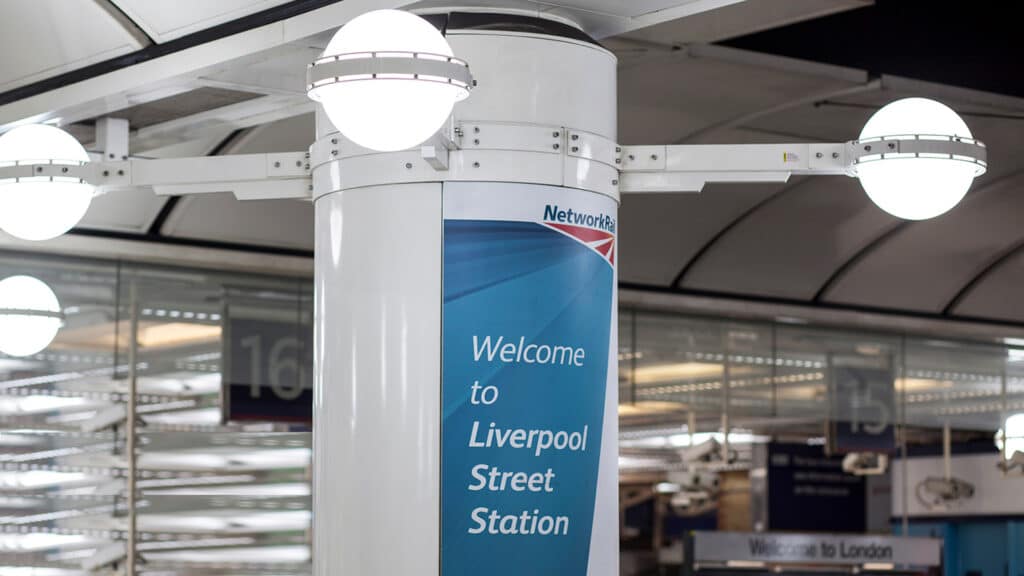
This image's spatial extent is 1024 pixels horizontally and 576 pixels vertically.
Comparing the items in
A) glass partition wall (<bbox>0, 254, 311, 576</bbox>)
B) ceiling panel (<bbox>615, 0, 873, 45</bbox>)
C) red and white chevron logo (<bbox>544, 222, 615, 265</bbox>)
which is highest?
ceiling panel (<bbox>615, 0, 873, 45</bbox>)

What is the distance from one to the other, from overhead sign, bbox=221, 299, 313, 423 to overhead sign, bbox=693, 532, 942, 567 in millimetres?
5312

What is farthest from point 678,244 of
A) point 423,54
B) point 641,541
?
point 641,541

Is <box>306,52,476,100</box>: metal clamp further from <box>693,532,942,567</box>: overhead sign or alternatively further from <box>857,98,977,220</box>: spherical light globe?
<box>693,532,942,567</box>: overhead sign

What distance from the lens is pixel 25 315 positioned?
208 inches

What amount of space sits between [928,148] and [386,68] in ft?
5.52

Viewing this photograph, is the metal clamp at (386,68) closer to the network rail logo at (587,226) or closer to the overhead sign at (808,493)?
the network rail logo at (587,226)

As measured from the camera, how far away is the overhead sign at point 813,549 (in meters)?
14.1

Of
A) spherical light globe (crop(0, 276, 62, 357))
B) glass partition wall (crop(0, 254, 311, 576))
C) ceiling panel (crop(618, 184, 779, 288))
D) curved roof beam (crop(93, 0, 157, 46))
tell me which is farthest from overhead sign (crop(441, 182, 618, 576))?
ceiling panel (crop(618, 184, 779, 288))

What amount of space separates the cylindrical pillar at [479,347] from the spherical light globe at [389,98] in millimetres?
1097

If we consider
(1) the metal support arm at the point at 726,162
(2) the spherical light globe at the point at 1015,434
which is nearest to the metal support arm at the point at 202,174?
(1) the metal support arm at the point at 726,162

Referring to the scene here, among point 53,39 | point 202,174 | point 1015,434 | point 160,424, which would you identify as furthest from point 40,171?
point 1015,434

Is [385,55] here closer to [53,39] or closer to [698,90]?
[53,39]

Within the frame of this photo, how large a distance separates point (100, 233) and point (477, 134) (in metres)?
5.07

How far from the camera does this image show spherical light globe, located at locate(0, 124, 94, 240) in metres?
4.69
